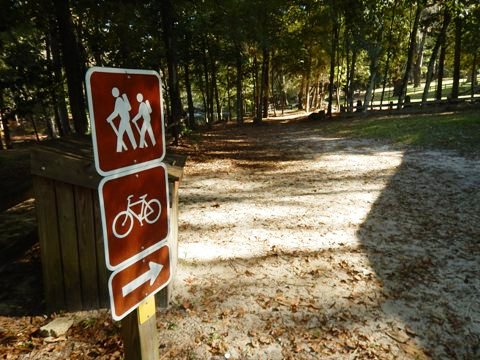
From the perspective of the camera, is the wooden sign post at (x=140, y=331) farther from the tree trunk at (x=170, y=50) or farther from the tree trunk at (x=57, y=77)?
the tree trunk at (x=170, y=50)

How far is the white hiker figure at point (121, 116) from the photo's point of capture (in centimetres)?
144

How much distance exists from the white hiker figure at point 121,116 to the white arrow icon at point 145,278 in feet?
2.12

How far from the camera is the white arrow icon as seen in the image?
162 centimetres

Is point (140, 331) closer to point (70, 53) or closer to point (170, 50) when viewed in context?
point (70, 53)

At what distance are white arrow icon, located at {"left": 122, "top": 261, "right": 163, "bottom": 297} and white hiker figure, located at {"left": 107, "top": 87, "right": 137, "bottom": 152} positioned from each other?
25.5 inches

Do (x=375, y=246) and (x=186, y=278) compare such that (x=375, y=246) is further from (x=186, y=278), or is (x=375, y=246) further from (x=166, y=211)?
(x=166, y=211)

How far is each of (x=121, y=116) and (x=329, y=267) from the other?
403 cm

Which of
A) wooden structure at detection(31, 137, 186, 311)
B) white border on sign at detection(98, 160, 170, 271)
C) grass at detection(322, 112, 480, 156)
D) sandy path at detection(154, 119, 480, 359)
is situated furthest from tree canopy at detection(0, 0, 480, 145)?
white border on sign at detection(98, 160, 170, 271)

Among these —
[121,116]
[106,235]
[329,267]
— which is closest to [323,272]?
[329,267]

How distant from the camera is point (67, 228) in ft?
11.4

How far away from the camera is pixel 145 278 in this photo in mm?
1723

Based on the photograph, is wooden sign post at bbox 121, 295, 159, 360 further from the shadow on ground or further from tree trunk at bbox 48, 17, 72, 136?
tree trunk at bbox 48, 17, 72, 136

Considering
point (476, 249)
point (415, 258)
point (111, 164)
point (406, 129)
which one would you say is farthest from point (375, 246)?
point (406, 129)

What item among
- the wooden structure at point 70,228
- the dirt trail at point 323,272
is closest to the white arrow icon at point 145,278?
the wooden structure at point 70,228
